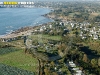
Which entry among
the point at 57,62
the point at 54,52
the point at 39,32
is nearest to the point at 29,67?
the point at 57,62

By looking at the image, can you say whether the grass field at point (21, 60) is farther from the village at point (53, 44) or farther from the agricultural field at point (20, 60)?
the village at point (53, 44)

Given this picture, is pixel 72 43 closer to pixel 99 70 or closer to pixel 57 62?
pixel 57 62

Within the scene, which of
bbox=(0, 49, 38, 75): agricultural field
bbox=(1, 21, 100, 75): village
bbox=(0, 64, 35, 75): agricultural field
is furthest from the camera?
bbox=(0, 49, 38, 75): agricultural field

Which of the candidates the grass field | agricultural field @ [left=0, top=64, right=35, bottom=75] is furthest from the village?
agricultural field @ [left=0, top=64, right=35, bottom=75]

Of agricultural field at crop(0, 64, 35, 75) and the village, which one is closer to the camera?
agricultural field at crop(0, 64, 35, 75)

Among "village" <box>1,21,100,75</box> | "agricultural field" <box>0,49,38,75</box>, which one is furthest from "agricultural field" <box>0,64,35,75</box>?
"village" <box>1,21,100,75</box>

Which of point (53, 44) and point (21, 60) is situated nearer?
point (21, 60)

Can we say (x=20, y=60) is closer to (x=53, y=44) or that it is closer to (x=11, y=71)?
(x=11, y=71)

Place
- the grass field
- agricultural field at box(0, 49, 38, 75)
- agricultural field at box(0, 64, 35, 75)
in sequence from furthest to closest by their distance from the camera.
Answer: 1. the grass field
2. agricultural field at box(0, 49, 38, 75)
3. agricultural field at box(0, 64, 35, 75)

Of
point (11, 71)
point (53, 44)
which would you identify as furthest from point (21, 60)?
point (53, 44)

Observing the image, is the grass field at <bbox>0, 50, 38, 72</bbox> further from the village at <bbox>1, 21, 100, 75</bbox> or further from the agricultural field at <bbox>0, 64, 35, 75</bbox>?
the village at <bbox>1, 21, 100, 75</bbox>
